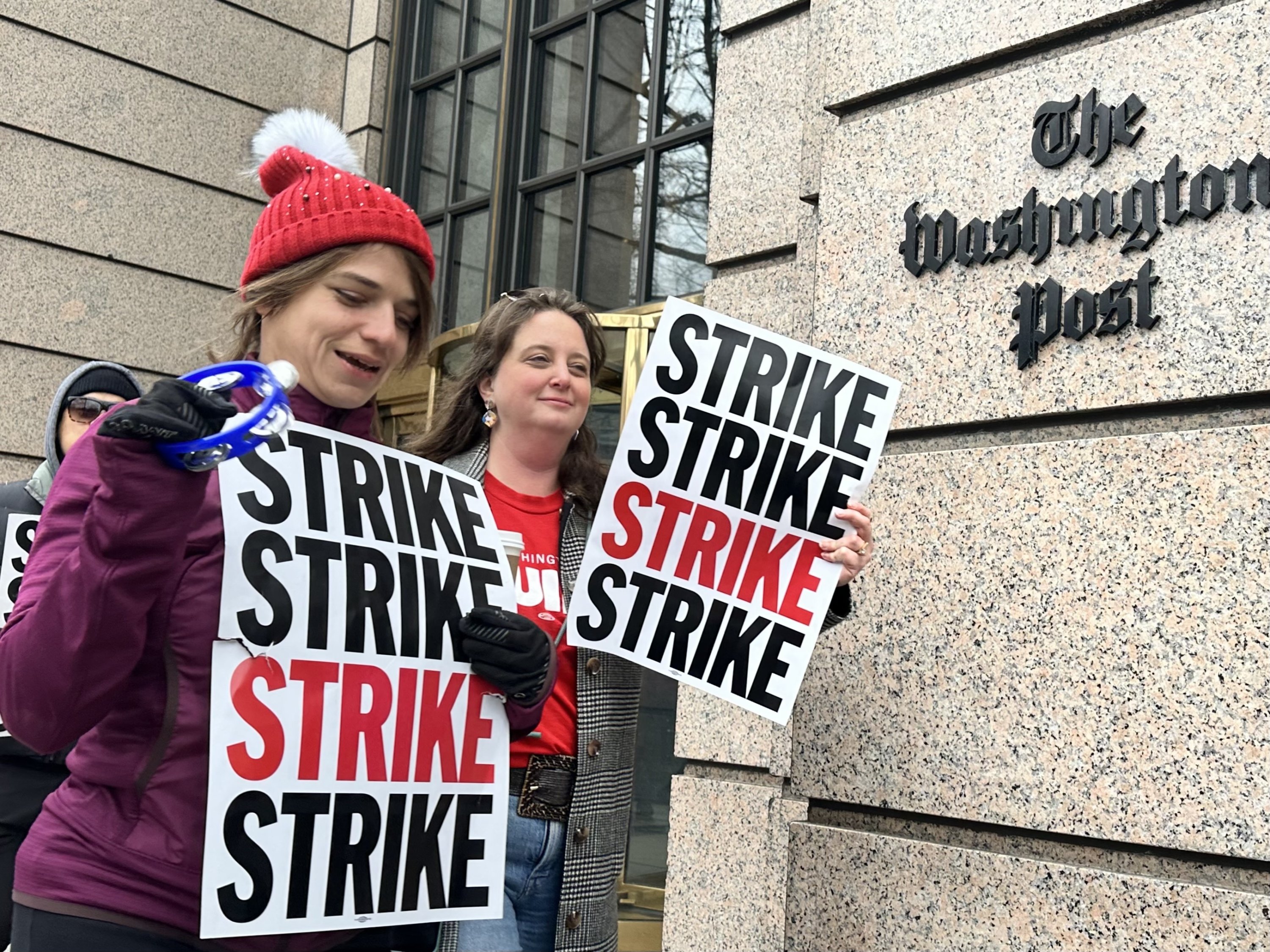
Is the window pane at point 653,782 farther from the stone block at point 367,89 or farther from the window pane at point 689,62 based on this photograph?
the stone block at point 367,89

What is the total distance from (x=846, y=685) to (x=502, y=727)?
1.49m

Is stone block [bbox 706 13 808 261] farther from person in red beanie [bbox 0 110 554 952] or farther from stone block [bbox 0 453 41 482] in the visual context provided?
stone block [bbox 0 453 41 482]

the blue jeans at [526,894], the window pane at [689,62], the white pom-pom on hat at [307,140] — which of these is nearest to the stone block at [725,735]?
the blue jeans at [526,894]

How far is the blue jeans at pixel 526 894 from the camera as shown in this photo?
8.71ft

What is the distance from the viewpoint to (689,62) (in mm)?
6273

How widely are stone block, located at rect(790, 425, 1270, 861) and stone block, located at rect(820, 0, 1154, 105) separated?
3.55ft

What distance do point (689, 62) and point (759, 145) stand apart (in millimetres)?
2260

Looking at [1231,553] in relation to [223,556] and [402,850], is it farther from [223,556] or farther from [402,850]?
[223,556]

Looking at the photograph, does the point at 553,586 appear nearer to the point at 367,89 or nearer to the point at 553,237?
the point at 553,237

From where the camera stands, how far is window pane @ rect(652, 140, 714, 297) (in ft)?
19.9

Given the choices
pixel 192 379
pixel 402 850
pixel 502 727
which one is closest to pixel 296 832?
pixel 402 850

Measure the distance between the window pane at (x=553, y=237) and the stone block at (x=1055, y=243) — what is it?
320cm

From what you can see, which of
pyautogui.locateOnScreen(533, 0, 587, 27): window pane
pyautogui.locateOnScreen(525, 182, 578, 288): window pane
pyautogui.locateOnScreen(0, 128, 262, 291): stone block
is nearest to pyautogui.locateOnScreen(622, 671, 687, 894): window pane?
pyautogui.locateOnScreen(525, 182, 578, 288): window pane

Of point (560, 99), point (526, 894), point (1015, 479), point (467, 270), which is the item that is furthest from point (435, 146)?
point (526, 894)
